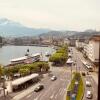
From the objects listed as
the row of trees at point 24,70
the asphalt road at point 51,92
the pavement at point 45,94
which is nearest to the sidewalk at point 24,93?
the pavement at point 45,94

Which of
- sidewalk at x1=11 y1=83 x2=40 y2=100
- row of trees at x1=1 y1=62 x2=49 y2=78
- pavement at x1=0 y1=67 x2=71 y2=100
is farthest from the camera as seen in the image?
row of trees at x1=1 y1=62 x2=49 y2=78

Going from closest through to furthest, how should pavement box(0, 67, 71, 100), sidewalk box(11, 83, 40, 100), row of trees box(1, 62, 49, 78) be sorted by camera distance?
pavement box(0, 67, 71, 100) → sidewalk box(11, 83, 40, 100) → row of trees box(1, 62, 49, 78)

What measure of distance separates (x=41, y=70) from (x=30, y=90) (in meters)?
12.3

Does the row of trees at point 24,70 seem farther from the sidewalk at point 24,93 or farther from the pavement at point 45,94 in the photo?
the sidewalk at point 24,93

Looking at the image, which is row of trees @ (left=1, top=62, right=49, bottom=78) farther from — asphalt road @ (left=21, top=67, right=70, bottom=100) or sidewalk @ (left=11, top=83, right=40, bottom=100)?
sidewalk @ (left=11, top=83, right=40, bottom=100)

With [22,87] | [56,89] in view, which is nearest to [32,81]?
[22,87]

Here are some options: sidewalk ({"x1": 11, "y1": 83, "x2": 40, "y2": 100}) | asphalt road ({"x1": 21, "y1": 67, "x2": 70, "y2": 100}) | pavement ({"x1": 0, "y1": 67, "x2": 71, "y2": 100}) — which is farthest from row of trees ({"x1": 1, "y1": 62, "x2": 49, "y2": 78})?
sidewalk ({"x1": 11, "y1": 83, "x2": 40, "y2": 100})

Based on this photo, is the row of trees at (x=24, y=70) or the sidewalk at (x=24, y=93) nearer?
the sidewalk at (x=24, y=93)

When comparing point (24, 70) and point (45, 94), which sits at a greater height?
point (24, 70)

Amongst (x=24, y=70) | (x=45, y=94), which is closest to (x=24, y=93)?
(x=45, y=94)

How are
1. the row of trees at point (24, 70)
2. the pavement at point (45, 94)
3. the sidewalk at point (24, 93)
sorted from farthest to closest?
the row of trees at point (24, 70) < the sidewalk at point (24, 93) < the pavement at point (45, 94)

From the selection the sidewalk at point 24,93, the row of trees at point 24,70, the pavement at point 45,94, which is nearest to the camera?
the pavement at point 45,94

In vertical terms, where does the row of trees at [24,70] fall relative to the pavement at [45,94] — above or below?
above

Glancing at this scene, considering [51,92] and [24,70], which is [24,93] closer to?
[51,92]
